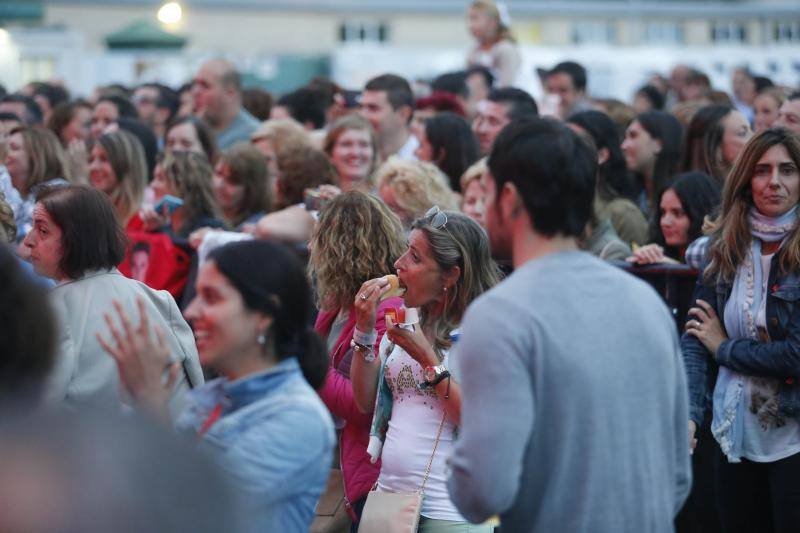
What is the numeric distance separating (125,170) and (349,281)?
3362mm

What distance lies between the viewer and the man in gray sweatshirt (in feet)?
10.5

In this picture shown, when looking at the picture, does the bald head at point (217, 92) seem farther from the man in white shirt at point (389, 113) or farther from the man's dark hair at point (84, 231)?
the man's dark hair at point (84, 231)

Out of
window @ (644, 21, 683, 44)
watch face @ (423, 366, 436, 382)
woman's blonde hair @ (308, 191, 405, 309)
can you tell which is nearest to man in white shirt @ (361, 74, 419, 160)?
woman's blonde hair @ (308, 191, 405, 309)

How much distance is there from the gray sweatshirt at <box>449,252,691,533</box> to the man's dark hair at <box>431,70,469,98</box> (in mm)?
8803

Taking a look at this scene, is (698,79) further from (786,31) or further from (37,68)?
(786,31)

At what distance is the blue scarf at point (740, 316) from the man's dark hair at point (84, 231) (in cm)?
259

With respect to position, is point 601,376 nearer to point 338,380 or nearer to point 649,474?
point 649,474

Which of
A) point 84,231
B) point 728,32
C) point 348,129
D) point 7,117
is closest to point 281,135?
point 348,129

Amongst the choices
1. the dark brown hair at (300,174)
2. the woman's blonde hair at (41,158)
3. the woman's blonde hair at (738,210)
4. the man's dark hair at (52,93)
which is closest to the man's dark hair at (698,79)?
the man's dark hair at (52,93)

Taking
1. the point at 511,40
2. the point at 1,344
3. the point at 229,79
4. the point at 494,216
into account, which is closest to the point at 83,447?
the point at 1,344

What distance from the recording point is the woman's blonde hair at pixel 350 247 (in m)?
5.44

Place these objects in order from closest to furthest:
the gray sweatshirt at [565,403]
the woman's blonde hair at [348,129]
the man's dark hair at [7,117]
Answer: the gray sweatshirt at [565,403], the woman's blonde hair at [348,129], the man's dark hair at [7,117]

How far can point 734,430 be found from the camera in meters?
5.20

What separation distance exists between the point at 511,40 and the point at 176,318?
8.67m
